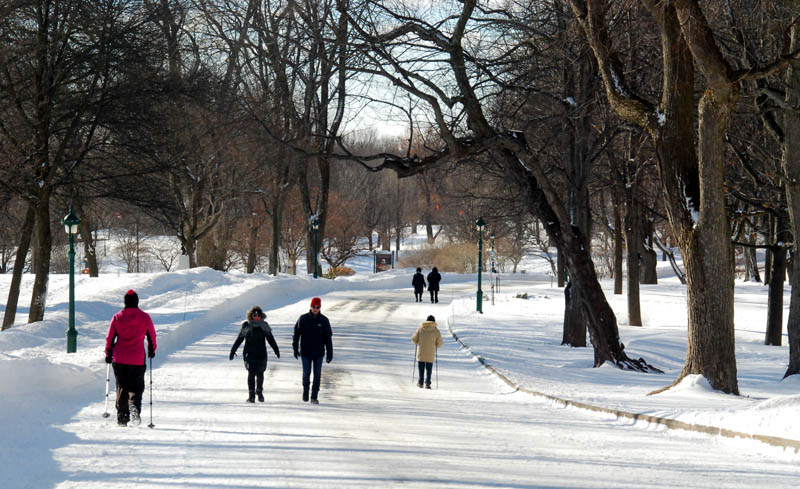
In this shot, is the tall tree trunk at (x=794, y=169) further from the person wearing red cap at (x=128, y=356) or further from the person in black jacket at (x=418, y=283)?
the person in black jacket at (x=418, y=283)

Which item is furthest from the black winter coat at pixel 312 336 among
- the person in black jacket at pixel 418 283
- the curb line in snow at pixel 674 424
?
the person in black jacket at pixel 418 283

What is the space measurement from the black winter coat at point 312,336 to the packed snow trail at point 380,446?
2.84 ft

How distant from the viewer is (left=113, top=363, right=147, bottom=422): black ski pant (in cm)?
1076

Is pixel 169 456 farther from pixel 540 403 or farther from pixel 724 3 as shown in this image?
pixel 724 3

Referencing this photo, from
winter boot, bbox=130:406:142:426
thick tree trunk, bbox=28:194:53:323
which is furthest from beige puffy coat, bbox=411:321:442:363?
thick tree trunk, bbox=28:194:53:323

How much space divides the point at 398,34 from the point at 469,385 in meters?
7.25

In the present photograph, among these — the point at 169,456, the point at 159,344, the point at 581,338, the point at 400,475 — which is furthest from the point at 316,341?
the point at 581,338

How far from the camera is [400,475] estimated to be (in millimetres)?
7625

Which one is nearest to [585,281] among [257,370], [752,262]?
[257,370]

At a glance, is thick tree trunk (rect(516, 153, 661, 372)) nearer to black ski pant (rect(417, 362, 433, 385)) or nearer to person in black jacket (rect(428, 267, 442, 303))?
black ski pant (rect(417, 362, 433, 385))

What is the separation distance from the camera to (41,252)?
23.0 meters

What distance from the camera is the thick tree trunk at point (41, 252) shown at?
22.5m

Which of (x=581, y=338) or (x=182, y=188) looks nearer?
(x=581, y=338)

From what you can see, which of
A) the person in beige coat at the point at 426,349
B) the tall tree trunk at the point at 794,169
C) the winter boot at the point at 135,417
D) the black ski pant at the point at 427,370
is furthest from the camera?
the tall tree trunk at the point at 794,169
